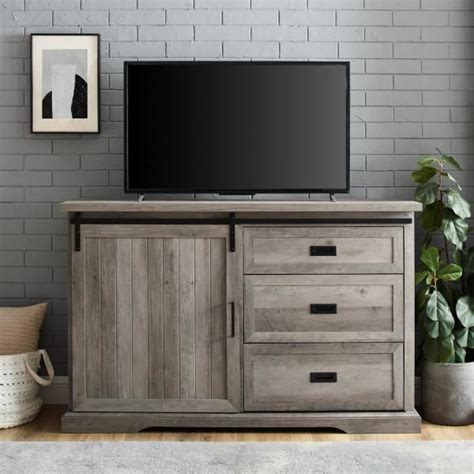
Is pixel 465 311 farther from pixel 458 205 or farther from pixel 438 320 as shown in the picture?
pixel 458 205

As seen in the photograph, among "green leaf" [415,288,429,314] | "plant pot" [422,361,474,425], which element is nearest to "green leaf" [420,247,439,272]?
"green leaf" [415,288,429,314]

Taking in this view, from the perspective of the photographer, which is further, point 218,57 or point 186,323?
point 218,57

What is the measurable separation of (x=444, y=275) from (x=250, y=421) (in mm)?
1054

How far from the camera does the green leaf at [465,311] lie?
3.52m

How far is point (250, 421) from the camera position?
341cm

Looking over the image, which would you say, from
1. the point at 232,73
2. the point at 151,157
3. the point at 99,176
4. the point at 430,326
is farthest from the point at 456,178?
the point at 99,176

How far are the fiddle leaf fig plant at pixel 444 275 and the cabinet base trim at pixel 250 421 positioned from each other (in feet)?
1.16

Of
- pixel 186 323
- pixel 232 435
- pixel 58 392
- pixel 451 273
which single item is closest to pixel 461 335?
pixel 451 273

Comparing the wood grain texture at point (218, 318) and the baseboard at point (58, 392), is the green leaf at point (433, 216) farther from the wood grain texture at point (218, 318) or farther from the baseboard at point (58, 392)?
the wood grain texture at point (218, 318)

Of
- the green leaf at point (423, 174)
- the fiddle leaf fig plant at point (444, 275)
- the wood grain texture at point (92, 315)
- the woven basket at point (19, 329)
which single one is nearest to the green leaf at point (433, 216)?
the fiddle leaf fig plant at point (444, 275)

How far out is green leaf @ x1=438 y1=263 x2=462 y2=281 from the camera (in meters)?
3.51

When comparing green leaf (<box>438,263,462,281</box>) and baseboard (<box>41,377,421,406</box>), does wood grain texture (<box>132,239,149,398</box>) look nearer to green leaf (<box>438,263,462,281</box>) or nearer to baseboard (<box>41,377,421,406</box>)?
baseboard (<box>41,377,421,406</box>)

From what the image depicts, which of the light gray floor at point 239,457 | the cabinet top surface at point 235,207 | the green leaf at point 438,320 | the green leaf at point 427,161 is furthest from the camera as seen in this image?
the green leaf at point 427,161

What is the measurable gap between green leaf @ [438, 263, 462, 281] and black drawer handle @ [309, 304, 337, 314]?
1.69 feet
